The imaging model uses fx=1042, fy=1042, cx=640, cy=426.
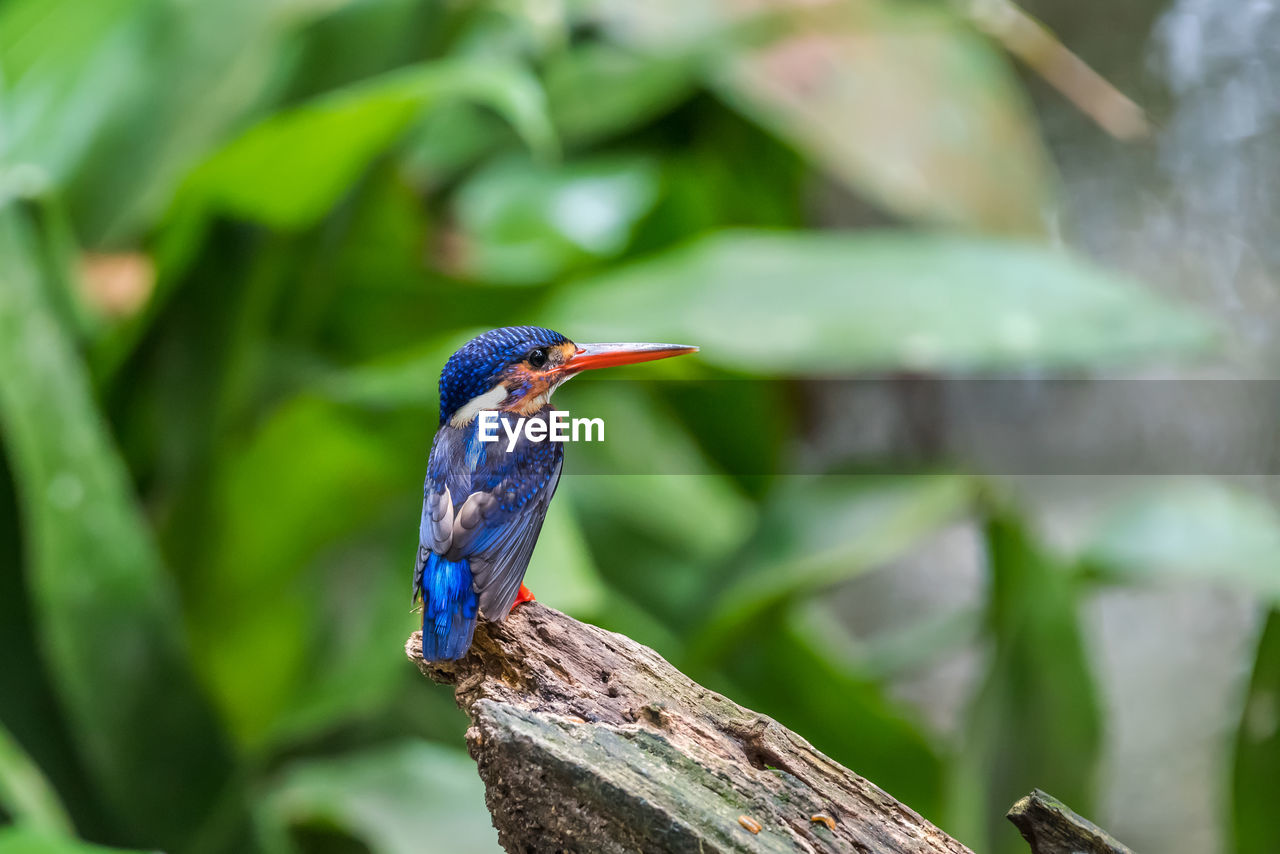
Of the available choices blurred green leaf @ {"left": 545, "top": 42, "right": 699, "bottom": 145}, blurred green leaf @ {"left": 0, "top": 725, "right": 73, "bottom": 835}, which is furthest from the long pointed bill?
blurred green leaf @ {"left": 545, "top": 42, "right": 699, "bottom": 145}

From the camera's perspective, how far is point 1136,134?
4.32 feet

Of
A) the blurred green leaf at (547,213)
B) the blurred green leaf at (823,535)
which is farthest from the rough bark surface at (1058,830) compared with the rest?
the blurred green leaf at (547,213)

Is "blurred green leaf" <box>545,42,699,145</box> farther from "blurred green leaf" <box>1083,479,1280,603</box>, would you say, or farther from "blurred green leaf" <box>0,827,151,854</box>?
"blurred green leaf" <box>0,827,151,854</box>

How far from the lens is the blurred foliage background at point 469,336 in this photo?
0.71 metres

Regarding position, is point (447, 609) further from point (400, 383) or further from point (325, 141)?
point (325, 141)

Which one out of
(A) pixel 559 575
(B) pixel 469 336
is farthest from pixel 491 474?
(B) pixel 469 336

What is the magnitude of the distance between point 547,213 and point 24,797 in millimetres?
775

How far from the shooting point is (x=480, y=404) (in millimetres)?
275

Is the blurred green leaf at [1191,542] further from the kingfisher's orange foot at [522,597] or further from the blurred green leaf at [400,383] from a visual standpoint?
the kingfisher's orange foot at [522,597]

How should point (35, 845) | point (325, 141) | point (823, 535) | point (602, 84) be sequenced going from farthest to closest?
point (602, 84), point (823, 535), point (325, 141), point (35, 845)

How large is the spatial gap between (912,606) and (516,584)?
1.39m

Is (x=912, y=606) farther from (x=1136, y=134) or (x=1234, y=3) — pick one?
(x=1234, y=3)

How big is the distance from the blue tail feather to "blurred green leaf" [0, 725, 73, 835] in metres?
0.46

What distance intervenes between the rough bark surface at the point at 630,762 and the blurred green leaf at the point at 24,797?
463mm
